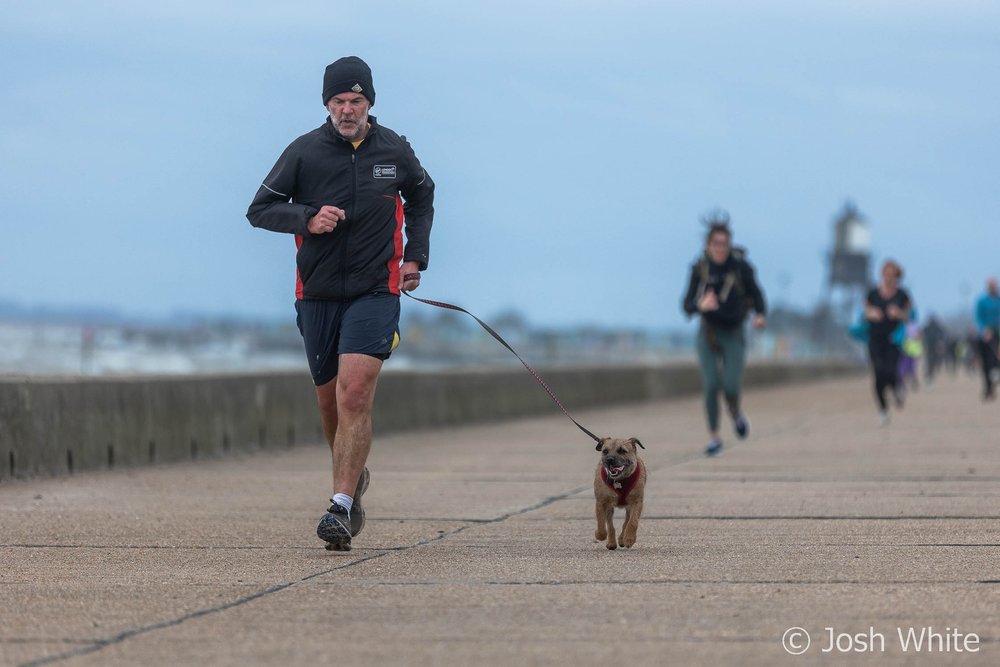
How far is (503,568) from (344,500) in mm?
1107

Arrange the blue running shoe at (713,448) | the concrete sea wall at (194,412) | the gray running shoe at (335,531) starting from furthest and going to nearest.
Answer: the blue running shoe at (713,448)
the concrete sea wall at (194,412)
the gray running shoe at (335,531)

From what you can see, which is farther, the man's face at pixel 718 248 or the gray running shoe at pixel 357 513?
the man's face at pixel 718 248

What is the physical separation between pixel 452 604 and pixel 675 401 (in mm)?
26442

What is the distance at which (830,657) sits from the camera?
548cm

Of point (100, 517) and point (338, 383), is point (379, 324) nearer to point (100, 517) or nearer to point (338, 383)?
point (338, 383)

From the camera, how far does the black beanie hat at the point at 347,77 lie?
8.63 m

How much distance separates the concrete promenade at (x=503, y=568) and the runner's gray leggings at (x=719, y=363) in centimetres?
135

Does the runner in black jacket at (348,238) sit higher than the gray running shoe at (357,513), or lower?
higher

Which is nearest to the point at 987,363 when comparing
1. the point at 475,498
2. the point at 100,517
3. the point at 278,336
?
the point at 475,498

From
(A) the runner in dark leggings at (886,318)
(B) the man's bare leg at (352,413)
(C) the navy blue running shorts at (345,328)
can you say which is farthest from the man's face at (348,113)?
(A) the runner in dark leggings at (886,318)

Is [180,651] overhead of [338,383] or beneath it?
beneath

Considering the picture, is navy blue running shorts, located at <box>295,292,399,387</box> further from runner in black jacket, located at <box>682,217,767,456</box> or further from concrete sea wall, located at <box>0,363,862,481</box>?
runner in black jacket, located at <box>682,217,767,456</box>

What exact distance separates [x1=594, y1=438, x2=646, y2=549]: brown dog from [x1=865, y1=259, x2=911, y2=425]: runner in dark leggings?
1304 centimetres

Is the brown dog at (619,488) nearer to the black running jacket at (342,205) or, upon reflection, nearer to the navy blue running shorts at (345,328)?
the navy blue running shorts at (345,328)
